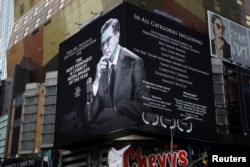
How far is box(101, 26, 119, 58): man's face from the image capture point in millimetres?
52125

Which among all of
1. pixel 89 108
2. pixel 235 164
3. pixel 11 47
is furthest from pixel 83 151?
pixel 11 47

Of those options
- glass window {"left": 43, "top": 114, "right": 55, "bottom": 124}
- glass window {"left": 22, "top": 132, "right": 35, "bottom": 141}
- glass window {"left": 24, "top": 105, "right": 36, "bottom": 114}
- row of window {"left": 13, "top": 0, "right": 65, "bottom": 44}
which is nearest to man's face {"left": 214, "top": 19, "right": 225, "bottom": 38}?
row of window {"left": 13, "top": 0, "right": 65, "bottom": 44}

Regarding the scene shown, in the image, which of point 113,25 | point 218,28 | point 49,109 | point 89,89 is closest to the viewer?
point 113,25

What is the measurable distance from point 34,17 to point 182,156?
153 feet

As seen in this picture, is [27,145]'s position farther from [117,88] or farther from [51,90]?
[117,88]

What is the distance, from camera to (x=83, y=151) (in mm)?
55875

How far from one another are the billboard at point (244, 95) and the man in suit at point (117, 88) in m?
15.5

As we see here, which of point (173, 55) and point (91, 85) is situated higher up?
point (173, 55)

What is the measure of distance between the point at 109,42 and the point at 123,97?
26.1ft

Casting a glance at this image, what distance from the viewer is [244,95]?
193 ft

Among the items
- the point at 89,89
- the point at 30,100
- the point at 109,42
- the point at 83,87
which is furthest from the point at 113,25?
the point at 30,100

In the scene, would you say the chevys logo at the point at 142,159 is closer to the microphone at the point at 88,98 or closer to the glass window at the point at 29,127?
the microphone at the point at 88,98

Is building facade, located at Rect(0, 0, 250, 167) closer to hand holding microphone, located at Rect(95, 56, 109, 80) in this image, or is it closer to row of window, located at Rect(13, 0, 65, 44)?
row of window, located at Rect(13, 0, 65, 44)

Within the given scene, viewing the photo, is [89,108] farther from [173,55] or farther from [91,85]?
[173,55]
